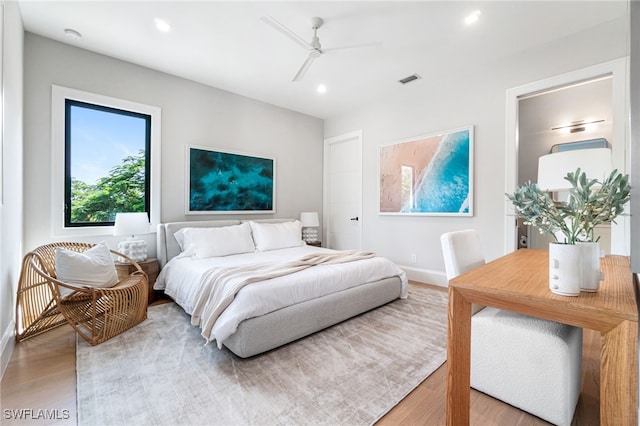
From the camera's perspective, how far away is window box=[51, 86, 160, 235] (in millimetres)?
2893

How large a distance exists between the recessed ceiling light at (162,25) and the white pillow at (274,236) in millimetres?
2388

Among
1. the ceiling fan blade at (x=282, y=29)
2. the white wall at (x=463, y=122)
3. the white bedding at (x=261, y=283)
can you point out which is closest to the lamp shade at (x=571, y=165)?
the white wall at (x=463, y=122)

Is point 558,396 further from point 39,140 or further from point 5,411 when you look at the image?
point 39,140

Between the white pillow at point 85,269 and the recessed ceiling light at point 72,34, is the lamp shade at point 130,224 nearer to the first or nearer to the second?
the white pillow at point 85,269

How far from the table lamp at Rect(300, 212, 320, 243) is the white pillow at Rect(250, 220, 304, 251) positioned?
579 millimetres

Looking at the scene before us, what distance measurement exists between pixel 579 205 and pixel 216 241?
318 cm

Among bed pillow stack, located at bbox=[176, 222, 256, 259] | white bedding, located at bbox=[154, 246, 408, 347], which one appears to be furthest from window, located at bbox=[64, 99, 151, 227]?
white bedding, located at bbox=[154, 246, 408, 347]

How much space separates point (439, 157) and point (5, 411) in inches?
174

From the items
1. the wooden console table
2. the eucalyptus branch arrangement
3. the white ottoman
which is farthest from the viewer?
the white ottoman

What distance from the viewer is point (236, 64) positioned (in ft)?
11.0

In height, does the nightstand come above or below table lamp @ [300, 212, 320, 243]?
below

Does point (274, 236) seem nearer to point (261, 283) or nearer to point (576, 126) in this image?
point (261, 283)

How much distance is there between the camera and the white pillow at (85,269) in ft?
7.18

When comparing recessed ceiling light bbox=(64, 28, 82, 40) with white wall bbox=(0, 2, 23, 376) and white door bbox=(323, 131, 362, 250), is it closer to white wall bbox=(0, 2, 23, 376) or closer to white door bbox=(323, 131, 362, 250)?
white wall bbox=(0, 2, 23, 376)
